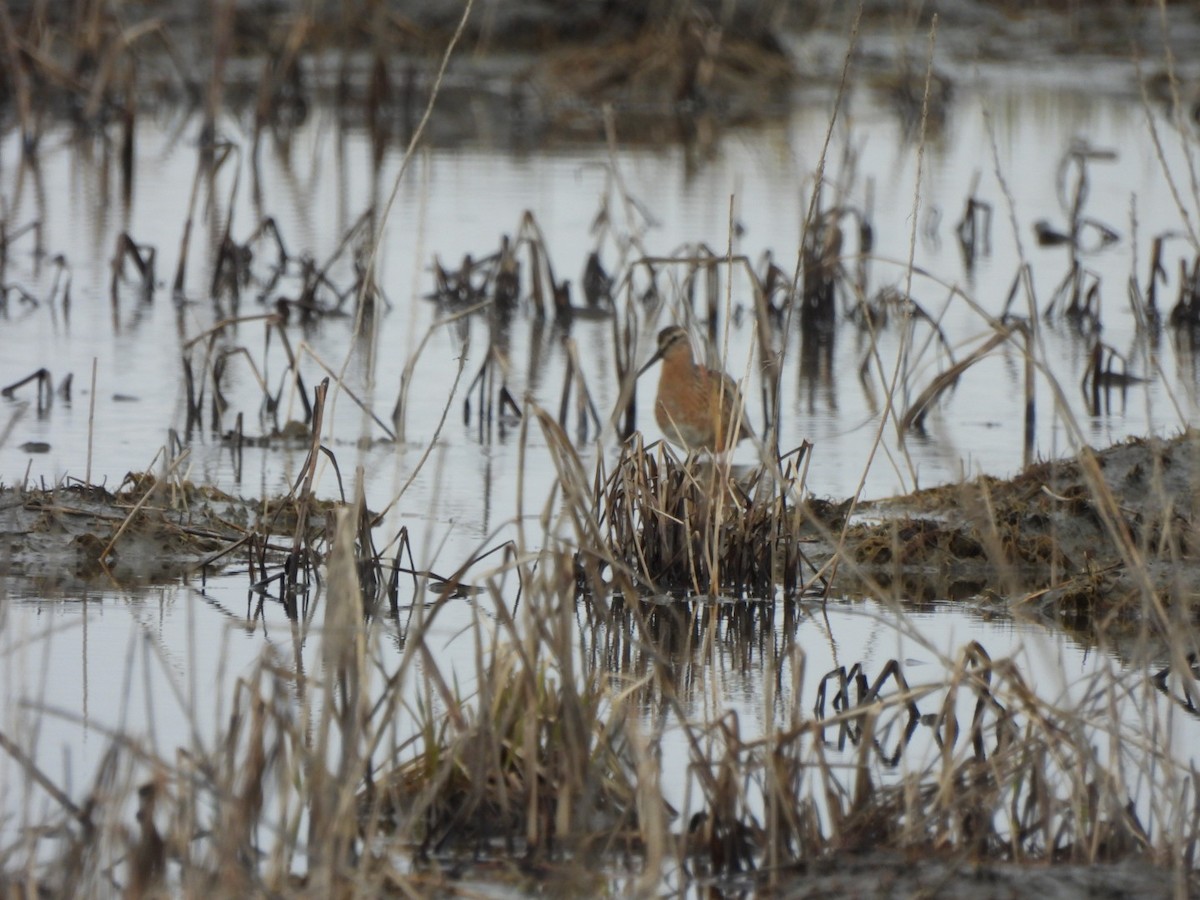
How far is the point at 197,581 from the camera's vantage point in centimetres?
589

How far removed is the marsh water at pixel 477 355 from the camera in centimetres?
498

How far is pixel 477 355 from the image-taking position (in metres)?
9.80

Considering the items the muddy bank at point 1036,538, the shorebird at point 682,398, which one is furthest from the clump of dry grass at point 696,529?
the shorebird at point 682,398

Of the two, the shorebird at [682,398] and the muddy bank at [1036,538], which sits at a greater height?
the shorebird at [682,398]

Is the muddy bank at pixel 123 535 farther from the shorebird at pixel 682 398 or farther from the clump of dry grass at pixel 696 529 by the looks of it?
the shorebird at pixel 682 398

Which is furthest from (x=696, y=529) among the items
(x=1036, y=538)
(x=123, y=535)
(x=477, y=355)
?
(x=477, y=355)

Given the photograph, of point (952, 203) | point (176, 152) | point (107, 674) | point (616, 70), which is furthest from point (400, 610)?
point (616, 70)

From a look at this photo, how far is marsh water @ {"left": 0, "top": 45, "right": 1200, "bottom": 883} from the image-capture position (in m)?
4.98

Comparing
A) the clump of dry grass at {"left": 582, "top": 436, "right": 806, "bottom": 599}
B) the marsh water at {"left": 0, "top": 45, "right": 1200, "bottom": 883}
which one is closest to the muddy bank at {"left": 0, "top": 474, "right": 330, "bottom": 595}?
the marsh water at {"left": 0, "top": 45, "right": 1200, "bottom": 883}

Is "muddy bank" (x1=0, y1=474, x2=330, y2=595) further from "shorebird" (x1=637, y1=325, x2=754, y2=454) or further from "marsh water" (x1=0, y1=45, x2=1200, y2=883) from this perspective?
"shorebird" (x1=637, y1=325, x2=754, y2=454)

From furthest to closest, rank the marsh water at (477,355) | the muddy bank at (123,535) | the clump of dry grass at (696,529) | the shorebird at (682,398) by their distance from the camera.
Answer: the shorebird at (682,398) → the muddy bank at (123,535) → the clump of dry grass at (696,529) → the marsh water at (477,355)

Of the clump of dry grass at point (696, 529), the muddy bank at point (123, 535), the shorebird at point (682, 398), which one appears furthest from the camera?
the shorebird at point (682, 398)

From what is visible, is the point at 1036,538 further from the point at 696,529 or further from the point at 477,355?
the point at 477,355

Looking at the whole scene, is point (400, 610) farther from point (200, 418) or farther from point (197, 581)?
point (200, 418)
